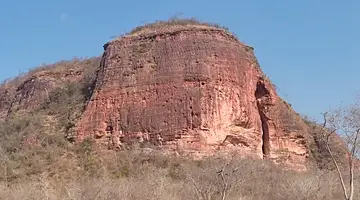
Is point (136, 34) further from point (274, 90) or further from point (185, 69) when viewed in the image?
point (274, 90)

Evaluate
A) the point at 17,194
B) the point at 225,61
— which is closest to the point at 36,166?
the point at 17,194

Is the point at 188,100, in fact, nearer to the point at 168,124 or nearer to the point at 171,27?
the point at 168,124

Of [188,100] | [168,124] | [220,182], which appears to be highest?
[188,100]

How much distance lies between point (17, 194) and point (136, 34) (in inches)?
489

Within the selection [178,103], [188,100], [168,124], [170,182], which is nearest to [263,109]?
[188,100]

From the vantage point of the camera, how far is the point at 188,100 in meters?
26.5

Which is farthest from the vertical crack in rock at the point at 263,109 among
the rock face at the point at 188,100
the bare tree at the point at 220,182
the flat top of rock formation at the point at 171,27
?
the bare tree at the point at 220,182

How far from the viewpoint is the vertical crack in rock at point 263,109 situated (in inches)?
1178

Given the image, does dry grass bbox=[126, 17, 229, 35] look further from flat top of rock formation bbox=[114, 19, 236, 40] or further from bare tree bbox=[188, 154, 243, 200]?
bare tree bbox=[188, 154, 243, 200]

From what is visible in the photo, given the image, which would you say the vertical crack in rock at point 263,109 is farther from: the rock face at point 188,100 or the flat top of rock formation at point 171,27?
the flat top of rock formation at point 171,27

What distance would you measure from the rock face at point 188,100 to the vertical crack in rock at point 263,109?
0.03m

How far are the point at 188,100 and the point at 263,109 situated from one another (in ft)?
18.8

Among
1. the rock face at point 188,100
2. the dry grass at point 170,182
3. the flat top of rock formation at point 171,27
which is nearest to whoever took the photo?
Answer: the dry grass at point 170,182

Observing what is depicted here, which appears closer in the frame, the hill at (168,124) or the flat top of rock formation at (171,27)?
the hill at (168,124)
